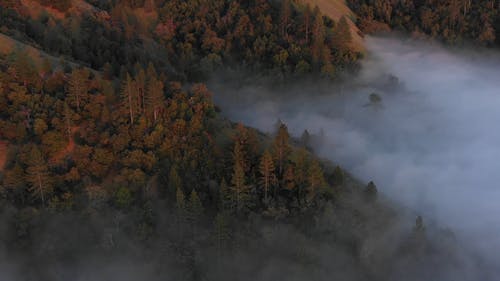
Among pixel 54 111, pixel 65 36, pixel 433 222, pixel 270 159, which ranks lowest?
pixel 433 222

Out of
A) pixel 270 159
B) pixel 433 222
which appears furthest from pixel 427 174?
pixel 270 159

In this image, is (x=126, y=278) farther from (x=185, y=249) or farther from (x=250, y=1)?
(x=250, y=1)

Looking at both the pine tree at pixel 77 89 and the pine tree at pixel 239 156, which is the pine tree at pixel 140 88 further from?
the pine tree at pixel 239 156

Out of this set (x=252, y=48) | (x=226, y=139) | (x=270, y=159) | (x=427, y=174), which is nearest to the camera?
(x=270, y=159)

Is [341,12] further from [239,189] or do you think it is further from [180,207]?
[180,207]

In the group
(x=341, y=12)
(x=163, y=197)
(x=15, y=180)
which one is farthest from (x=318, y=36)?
(x=15, y=180)

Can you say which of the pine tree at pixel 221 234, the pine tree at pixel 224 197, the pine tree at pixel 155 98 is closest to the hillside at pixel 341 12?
the pine tree at pixel 155 98
